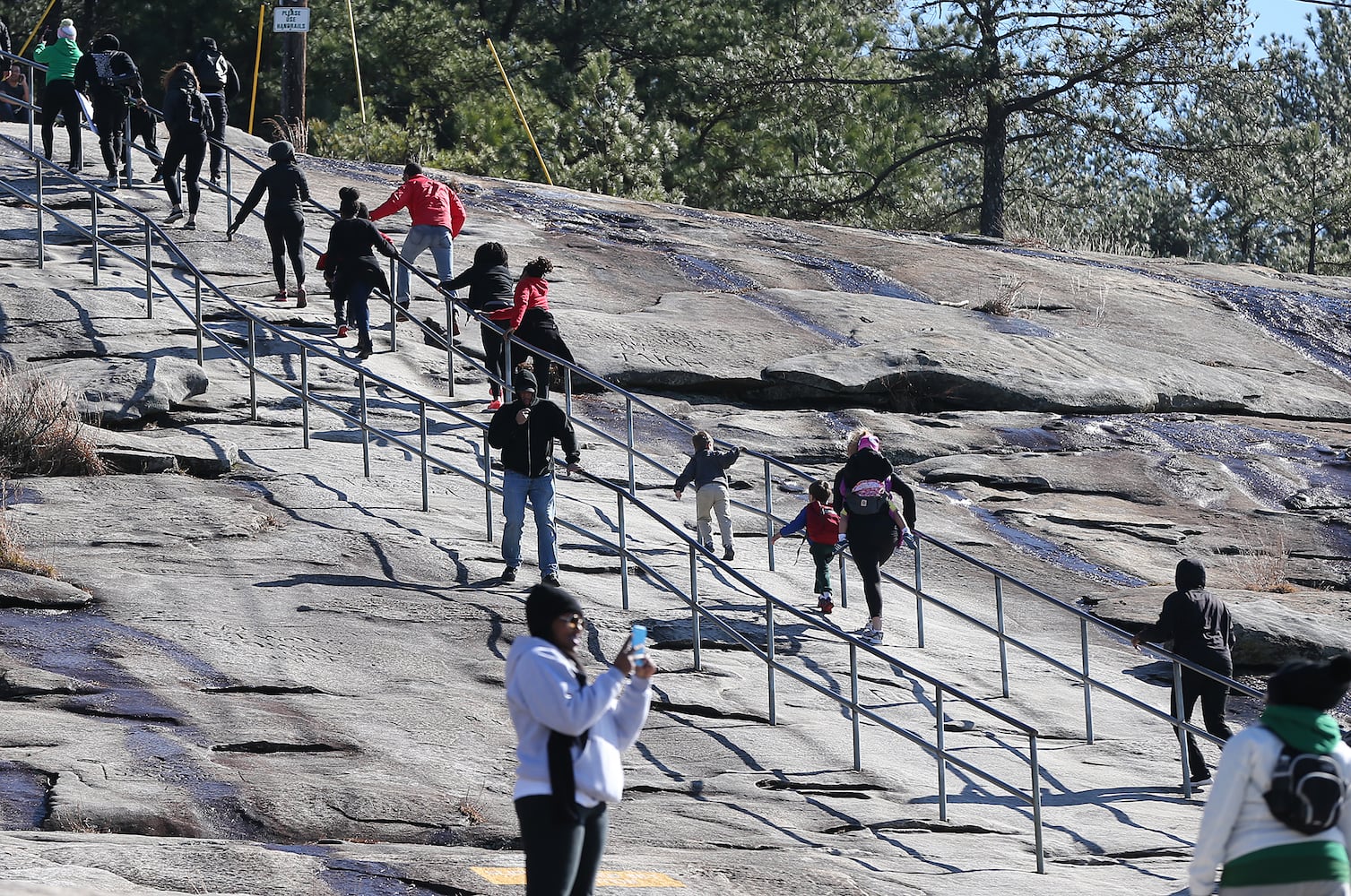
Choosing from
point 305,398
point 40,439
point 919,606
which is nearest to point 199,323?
point 305,398

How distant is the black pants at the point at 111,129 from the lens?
61.4 feet

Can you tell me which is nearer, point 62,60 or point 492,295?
point 492,295

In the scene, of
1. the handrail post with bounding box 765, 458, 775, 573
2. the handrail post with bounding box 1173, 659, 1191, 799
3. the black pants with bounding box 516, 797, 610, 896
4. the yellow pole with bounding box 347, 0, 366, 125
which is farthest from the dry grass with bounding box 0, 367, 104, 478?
the yellow pole with bounding box 347, 0, 366, 125

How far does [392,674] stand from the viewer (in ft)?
31.8

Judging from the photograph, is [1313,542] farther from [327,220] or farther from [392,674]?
[327,220]

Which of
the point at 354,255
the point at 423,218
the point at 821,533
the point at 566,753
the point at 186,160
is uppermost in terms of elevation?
the point at 186,160

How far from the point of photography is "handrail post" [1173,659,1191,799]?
10.2 metres

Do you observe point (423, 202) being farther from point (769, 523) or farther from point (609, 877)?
point (609, 877)

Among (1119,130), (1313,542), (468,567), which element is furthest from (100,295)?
(1119,130)

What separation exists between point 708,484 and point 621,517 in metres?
1.54

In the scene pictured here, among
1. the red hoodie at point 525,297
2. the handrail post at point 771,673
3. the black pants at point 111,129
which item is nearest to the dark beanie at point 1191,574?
the handrail post at point 771,673

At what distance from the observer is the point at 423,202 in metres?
17.0

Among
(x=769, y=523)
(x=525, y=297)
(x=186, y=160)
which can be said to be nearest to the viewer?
(x=769, y=523)

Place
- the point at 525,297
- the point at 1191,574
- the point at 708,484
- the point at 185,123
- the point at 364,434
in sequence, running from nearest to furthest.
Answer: the point at 1191,574, the point at 708,484, the point at 364,434, the point at 525,297, the point at 185,123
